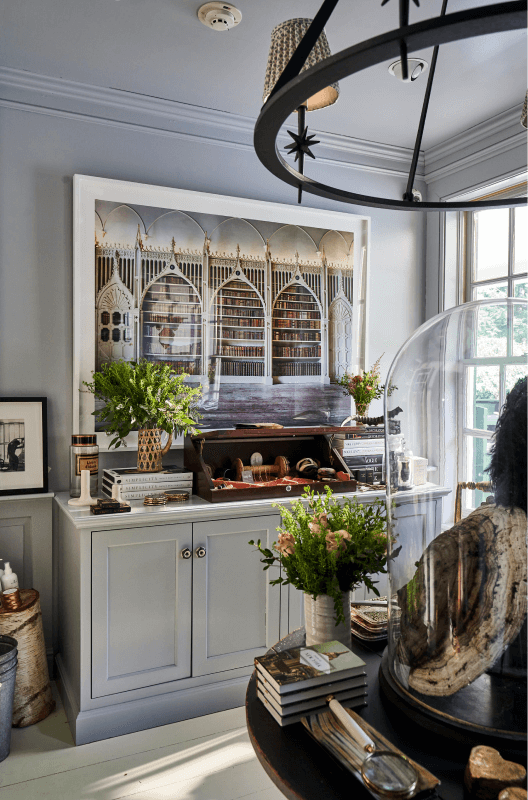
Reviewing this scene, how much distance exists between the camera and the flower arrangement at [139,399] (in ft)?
8.02

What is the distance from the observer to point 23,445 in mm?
2520

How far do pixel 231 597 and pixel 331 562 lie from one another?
4.18ft

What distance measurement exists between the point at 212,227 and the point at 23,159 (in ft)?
2.94

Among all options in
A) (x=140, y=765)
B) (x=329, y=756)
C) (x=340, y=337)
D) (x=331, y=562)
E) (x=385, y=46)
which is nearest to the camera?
(x=385, y=46)

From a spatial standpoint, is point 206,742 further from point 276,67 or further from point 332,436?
point 276,67

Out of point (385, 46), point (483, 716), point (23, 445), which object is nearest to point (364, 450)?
point (23, 445)

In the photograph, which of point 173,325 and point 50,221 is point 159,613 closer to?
point 173,325

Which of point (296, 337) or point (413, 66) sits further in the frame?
point (296, 337)

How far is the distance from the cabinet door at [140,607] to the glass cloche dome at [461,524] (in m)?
1.22

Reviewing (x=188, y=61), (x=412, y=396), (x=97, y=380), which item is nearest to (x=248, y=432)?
(x=97, y=380)

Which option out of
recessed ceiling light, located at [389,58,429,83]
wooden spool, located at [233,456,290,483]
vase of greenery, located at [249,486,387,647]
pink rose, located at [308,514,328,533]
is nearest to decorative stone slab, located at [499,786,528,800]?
vase of greenery, located at [249,486,387,647]

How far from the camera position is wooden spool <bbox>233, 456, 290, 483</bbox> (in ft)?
8.84

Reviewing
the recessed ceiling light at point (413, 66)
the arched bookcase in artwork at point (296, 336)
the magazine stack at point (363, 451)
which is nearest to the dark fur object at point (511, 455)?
the magazine stack at point (363, 451)

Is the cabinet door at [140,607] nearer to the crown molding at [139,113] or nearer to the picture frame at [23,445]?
the picture frame at [23,445]
